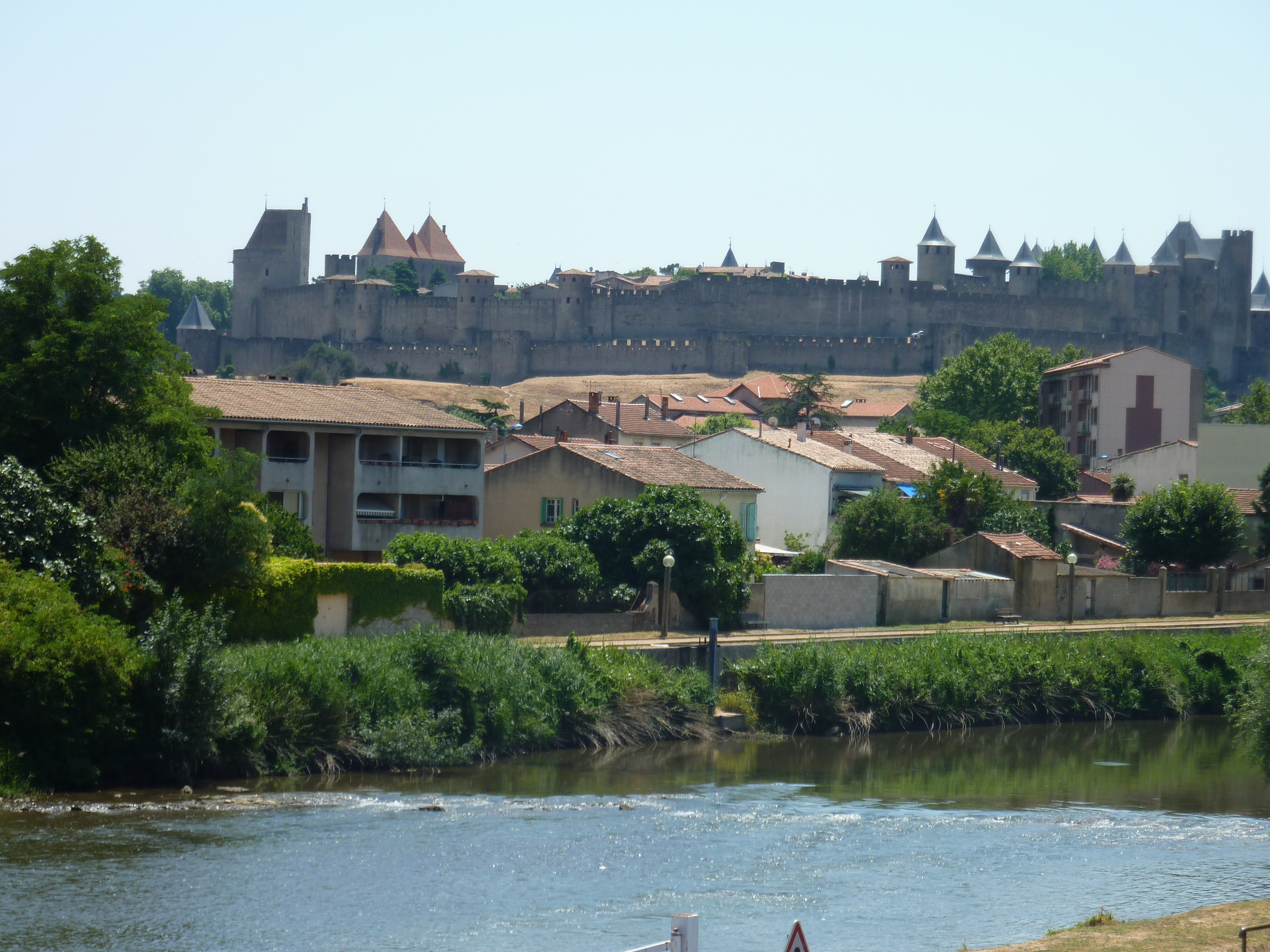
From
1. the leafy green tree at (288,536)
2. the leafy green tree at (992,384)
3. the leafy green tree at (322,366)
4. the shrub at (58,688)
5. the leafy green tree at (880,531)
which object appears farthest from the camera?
the leafy green tree at (322,366)

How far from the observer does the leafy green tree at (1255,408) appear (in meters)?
59.2

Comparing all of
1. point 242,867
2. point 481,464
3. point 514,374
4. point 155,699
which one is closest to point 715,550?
point 481,464

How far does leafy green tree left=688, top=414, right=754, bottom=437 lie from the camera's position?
4800cm

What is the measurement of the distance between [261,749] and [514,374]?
68012mm

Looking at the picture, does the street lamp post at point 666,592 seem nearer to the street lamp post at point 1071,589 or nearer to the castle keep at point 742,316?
the street lamp post at point 1071,589

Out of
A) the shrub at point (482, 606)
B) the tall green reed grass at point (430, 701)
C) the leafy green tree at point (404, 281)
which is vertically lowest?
the tall green reed grass at point (430, 701)

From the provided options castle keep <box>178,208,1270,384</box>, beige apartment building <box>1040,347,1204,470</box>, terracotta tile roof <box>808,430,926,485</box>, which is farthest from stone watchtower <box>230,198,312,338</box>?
terracotta tile roof <box>808,430,926,485</box>

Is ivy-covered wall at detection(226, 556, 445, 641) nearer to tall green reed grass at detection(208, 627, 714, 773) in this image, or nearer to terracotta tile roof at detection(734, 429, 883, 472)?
tall green reed grass at detection(208, 627, 714, 773)

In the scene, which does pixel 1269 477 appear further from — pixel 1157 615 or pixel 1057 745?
pixel 1057 745

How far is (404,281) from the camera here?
299ft

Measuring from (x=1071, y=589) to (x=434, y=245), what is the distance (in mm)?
75294

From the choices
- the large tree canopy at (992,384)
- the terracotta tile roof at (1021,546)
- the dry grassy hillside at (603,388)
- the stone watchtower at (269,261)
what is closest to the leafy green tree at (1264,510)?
the terracotta tile roof at (1021,546)

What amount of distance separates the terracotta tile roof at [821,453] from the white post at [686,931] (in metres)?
25.5

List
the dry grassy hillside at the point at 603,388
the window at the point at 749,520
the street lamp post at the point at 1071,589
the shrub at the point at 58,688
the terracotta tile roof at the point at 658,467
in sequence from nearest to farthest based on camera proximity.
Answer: the shrub at the point at 58,688, the street lamp post at the point at 1071,589, the terracotta tile roof at the point at 658,467, the window at the point at 749,520, the dry grassy hillside at the point at 603,388
